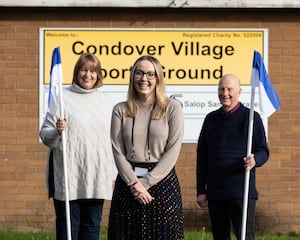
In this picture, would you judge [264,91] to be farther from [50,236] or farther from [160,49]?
[50,236]

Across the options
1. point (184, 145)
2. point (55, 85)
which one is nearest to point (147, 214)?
point (55, 85)

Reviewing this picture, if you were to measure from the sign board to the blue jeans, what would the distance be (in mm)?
3425

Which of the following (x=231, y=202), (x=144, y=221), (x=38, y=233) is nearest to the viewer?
(x=144, y=221)

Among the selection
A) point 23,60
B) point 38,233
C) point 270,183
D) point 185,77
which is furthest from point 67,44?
point 270,183

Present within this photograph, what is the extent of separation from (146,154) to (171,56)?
14.5 ft

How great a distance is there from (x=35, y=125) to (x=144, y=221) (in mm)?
4538

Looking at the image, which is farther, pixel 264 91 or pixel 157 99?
pixel 264 91

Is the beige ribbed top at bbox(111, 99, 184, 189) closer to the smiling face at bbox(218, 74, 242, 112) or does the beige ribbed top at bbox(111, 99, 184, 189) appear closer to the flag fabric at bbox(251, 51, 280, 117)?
the smiling face at bbox(218, 74, 242, 112)

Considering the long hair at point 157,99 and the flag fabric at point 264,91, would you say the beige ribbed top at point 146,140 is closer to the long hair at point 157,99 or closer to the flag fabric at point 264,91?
the long hair at point 157,99

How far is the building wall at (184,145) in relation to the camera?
36.3ft

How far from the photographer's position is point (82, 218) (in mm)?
7844

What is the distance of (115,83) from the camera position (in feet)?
36.4

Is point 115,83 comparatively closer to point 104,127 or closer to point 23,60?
point 23,60

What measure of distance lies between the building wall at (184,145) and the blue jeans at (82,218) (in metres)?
3.31
